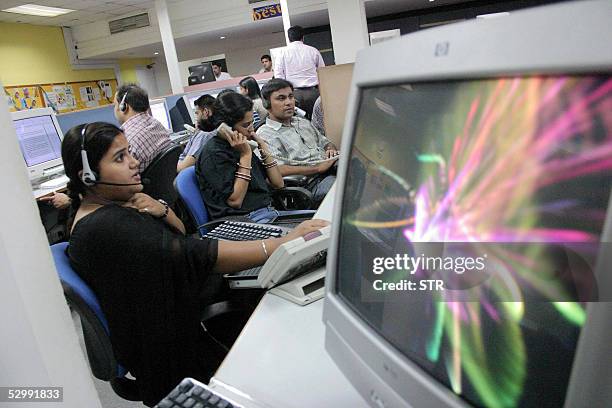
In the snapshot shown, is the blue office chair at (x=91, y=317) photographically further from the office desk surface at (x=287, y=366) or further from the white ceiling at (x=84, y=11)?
the white ceiling at (x=84, y=11)

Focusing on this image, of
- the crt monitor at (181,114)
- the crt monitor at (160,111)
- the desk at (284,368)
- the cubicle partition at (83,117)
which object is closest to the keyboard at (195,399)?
the desk at (284,368)

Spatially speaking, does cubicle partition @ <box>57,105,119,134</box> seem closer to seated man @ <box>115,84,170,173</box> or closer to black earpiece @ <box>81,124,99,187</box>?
seated man @ <box>115,84,170,173</box>

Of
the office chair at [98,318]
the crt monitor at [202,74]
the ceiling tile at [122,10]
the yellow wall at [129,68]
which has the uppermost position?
the ceiling tile at [122,10]

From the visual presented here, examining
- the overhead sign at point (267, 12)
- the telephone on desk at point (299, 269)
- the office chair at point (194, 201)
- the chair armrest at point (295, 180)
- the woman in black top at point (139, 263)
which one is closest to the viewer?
the telephone on desk at point (299, 269)

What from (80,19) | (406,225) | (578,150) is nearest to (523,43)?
(578,150)

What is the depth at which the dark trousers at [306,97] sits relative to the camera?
158 inches

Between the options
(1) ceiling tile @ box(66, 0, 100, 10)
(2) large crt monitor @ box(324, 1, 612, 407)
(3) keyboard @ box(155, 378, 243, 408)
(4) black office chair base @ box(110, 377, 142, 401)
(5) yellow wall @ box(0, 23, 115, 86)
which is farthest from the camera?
(5) yellow wall @ box(0, 23, 115, 86)

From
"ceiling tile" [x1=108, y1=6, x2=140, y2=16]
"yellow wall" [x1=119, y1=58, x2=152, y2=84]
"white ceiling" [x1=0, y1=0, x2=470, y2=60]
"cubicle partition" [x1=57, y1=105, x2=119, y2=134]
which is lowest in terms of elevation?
"cubicle partition" [x1=57, y1=105, x2=119, y2=134]

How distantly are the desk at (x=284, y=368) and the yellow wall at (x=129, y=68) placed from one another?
1162cm

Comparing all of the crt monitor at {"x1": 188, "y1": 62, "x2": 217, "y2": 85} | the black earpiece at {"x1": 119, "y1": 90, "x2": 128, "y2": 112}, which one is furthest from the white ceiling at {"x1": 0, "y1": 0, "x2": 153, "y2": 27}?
the black earpiece at {"x1": 119, "y1": 90, "x2": 128, "y2": 112}

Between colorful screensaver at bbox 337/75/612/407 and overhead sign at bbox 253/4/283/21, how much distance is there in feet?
27.0

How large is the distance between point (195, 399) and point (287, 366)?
6.1 inches

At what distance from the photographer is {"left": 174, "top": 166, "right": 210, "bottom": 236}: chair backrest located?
1.81m

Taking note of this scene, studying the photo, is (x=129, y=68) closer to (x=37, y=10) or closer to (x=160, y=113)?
(x=37, y=10)
